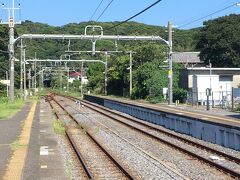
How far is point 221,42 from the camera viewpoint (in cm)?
8556

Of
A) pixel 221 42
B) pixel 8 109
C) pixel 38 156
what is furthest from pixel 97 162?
pixel 221 42

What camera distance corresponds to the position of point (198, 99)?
47344 mm

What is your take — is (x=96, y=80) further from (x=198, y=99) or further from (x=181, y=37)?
(x=198, y=99)

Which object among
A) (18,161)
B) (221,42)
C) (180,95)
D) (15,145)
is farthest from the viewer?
(221,42)

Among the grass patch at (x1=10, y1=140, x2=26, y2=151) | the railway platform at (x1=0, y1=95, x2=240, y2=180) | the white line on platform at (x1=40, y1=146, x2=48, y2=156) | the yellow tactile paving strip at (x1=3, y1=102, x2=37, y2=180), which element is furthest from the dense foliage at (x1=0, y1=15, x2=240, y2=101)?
the white line on platform at (x1=40, y1=146, x2=48, y2=156)

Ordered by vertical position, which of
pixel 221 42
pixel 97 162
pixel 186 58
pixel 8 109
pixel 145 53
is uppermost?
pixel 221 42

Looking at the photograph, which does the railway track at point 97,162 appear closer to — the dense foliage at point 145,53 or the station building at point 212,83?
the station building at point 212,83

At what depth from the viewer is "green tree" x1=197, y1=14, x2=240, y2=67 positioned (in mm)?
83750

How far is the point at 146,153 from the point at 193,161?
2.09 meters

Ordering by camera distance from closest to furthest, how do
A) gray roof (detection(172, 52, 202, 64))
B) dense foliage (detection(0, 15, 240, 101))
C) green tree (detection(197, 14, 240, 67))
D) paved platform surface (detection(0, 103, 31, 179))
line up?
paved platform surface (detection(0, 103, 31, 179)), dense foliage (detection(0, 15, 240, 101)), green tree (detection(197, 14, 240, 67)), gray roof (detection(172, 52, 202, 64))

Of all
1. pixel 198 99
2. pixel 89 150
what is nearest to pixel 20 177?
pixel 89 150

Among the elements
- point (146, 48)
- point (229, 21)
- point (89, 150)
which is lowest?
point (89, 150)

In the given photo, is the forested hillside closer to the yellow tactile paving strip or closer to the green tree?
the green tree

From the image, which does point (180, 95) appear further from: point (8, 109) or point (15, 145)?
point (15, 145)
